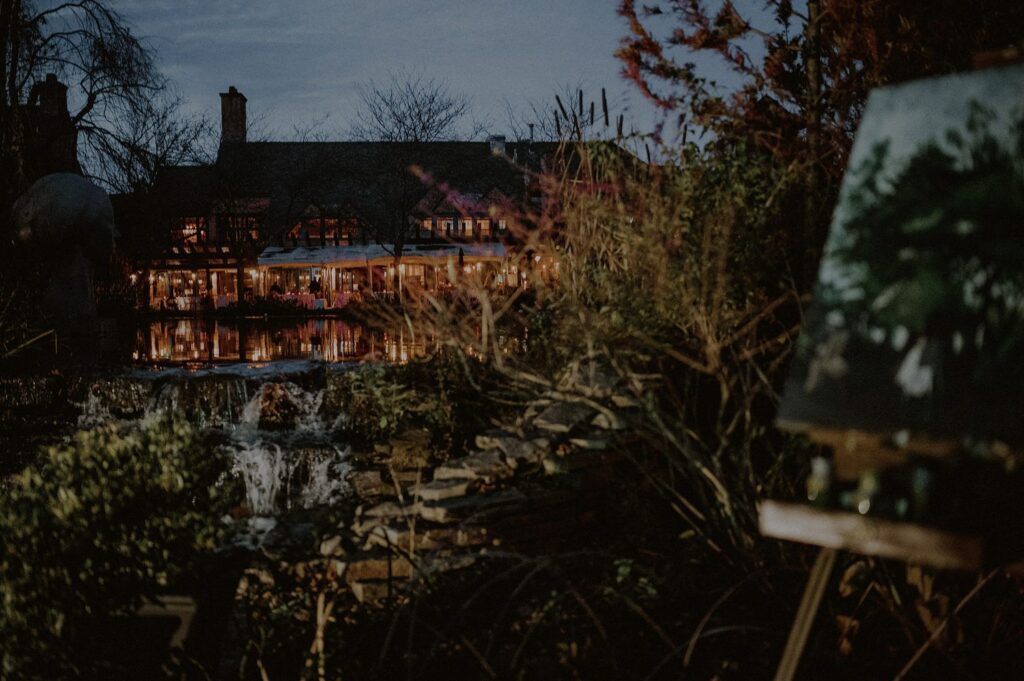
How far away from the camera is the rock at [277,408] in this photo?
10.0 metres

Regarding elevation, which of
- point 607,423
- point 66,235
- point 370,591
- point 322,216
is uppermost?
point 322,216

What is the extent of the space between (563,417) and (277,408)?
5.81m

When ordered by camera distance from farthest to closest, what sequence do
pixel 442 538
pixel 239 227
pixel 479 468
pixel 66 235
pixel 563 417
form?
pixel 239 227
pixel 66 235
pixel 563 417
pixel 479 468
pixel 442 538

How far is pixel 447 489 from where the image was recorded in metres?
5.10

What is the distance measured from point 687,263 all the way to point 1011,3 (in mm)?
2978

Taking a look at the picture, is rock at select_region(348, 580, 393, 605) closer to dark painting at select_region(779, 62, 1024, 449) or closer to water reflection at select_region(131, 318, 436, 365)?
dark painting at select_region(779, 62, 1024, 449)

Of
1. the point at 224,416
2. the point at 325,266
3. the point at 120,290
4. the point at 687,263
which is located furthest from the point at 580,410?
the point at 325,266

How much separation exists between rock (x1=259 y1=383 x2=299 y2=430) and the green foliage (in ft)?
19.1

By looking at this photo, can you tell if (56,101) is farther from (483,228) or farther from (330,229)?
(483,228)

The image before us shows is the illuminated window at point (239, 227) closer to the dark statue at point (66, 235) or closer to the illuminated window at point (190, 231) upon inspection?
the illuminated window at point (190, 231)

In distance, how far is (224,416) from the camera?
10.5 m

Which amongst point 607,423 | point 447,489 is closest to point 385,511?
point 447,489

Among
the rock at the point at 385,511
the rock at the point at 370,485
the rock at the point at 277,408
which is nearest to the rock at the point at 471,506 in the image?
the rock at the point at 385,511

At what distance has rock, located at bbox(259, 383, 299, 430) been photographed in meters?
10.0
